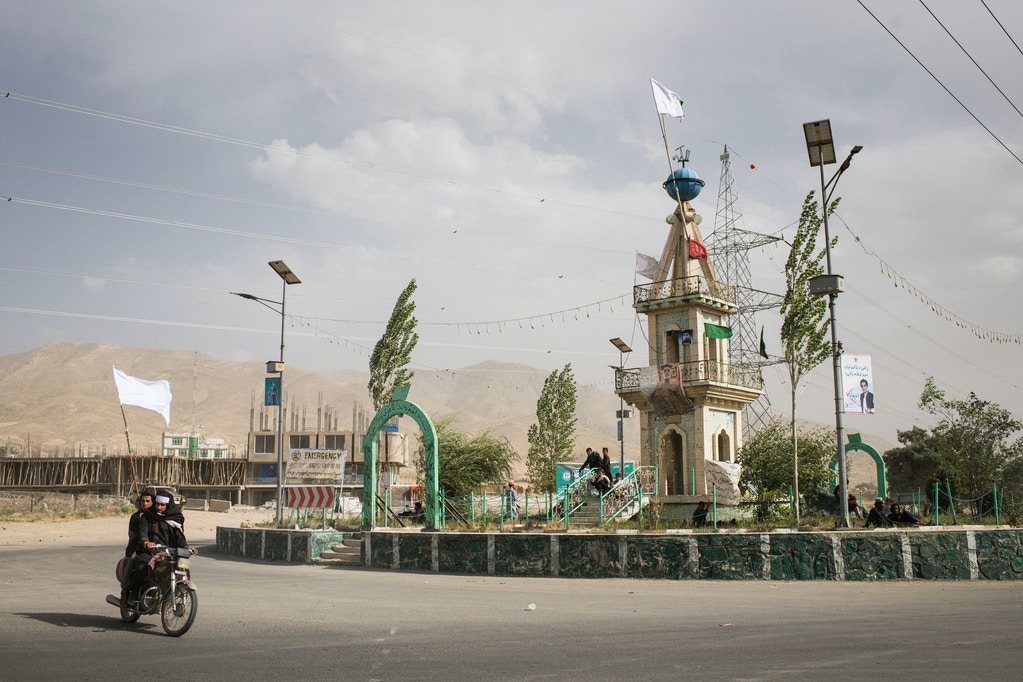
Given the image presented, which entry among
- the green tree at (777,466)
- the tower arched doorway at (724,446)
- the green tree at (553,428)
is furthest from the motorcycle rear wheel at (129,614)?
the green tree at (553,428)

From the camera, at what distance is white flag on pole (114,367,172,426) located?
24.6 meters

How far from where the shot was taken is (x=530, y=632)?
10047mm

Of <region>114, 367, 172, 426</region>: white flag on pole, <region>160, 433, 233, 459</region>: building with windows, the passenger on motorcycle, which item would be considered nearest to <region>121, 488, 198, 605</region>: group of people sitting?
the passenger on motorcycle

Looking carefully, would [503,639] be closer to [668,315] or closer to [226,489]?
[668,315]

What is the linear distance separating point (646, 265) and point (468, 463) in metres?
14.9

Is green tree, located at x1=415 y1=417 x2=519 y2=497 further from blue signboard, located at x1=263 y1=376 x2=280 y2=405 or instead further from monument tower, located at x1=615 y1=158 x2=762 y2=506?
blue signboard, located at x1=263 y1=376 x2=280 y2=405

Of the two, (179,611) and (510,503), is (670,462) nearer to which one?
(510,503)

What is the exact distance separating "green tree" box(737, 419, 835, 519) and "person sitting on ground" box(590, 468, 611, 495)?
15.6 feet

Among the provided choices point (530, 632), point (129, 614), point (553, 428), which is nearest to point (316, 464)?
point (129, 614)

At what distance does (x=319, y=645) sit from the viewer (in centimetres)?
916

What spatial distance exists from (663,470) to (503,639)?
27.9 m

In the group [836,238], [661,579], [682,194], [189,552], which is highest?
[682,194]

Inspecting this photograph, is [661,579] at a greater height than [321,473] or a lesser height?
lesser

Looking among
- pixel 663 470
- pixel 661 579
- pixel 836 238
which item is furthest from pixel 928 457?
pixel 661 579
